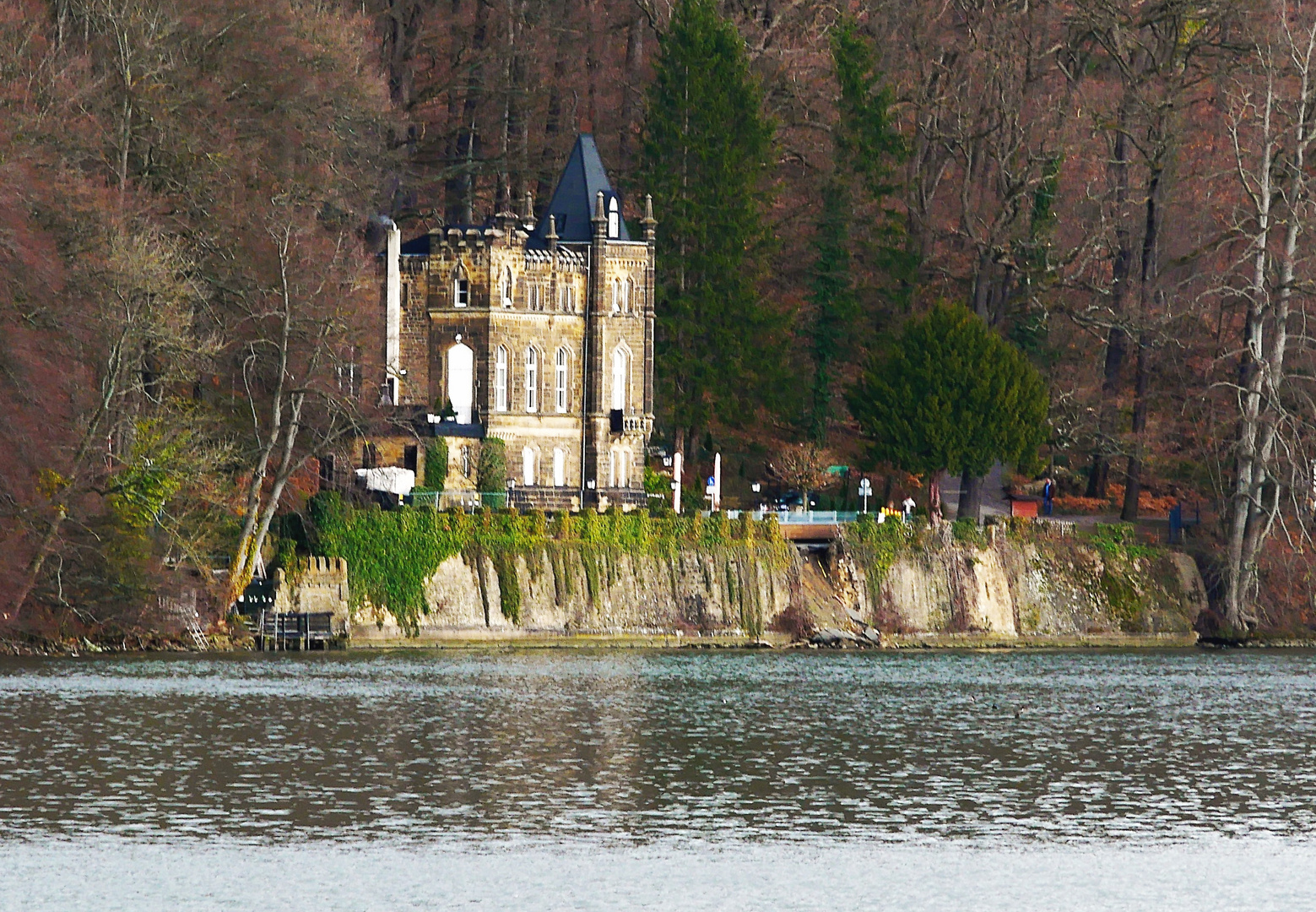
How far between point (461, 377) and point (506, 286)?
9.63 feet

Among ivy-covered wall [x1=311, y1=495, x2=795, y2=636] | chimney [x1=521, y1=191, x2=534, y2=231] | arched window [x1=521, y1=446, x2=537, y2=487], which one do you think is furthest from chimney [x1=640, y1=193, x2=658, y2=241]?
ivy-covered wall [x1=311, y1=495, x2=795, y2=636]

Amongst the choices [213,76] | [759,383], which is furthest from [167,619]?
[759,383]

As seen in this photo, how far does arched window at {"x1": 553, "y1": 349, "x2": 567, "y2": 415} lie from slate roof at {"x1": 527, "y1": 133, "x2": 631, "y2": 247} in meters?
3.31

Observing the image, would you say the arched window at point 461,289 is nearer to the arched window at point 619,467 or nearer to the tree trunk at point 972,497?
the arched window at point 619,467

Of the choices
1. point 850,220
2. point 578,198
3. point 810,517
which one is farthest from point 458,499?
point 850,220

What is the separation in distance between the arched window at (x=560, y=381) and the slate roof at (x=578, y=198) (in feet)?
10.9

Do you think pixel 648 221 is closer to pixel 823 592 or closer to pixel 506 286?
pixel 506 286

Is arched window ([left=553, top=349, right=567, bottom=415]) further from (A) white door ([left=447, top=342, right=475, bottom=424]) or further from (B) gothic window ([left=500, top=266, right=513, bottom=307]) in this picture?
(A) white door ([left=447, top=342, right=475, bottom=424])

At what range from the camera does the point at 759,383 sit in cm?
8200

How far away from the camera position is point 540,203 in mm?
85938

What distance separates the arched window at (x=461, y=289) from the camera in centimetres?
7375

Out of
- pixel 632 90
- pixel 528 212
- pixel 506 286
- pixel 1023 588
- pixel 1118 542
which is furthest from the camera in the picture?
pixel 632 90

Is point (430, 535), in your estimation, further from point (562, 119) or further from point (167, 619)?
point (562, 119)

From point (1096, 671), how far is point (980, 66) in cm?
2770
